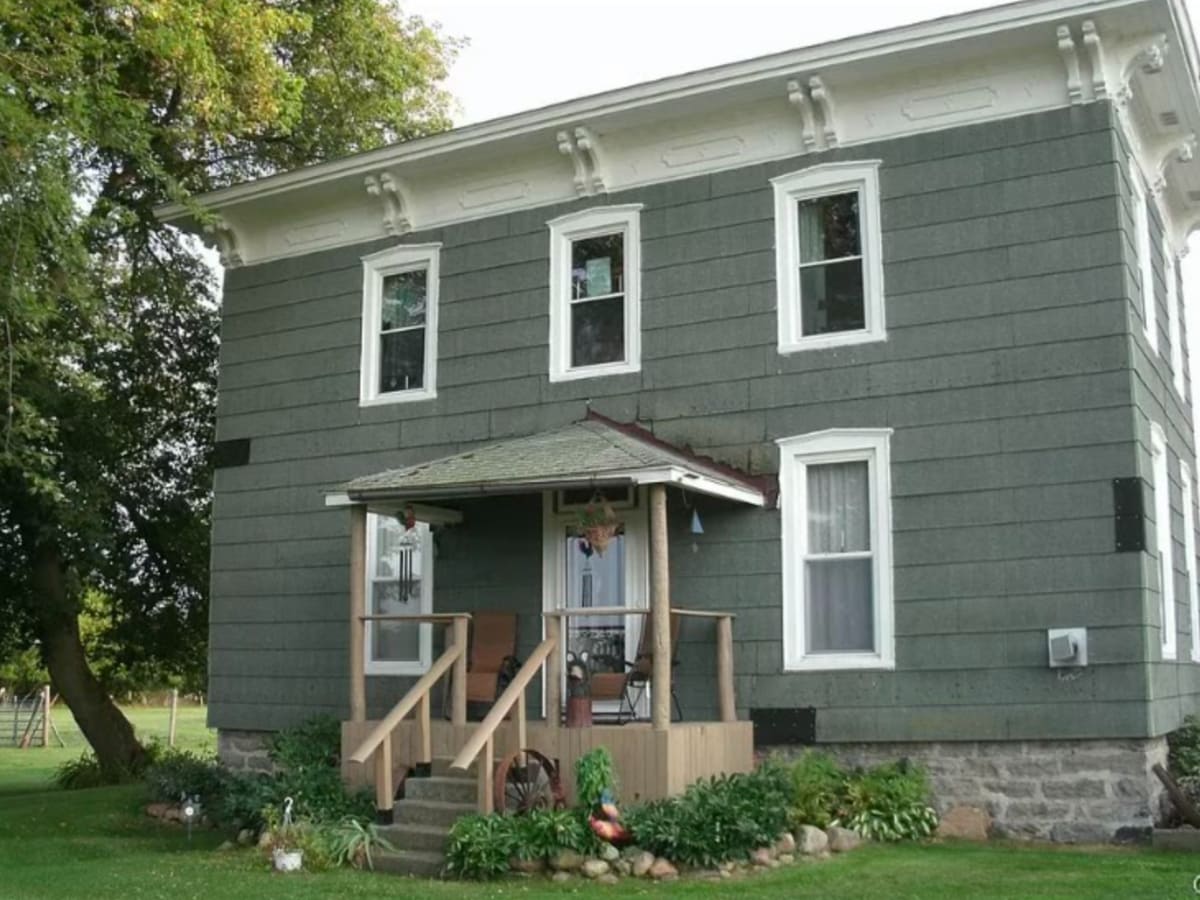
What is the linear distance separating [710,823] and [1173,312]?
789 centimetres

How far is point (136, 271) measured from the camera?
19.2 metres

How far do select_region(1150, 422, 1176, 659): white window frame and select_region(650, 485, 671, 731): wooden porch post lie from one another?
4.01 meters

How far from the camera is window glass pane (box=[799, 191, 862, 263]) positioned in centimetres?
1191

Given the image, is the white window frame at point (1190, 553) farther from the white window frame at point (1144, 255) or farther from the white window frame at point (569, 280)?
the white window frame at point (569, 280)

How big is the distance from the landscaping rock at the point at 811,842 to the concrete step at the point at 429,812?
246 centimetres

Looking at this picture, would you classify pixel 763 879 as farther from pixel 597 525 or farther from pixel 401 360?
pixel 401 360

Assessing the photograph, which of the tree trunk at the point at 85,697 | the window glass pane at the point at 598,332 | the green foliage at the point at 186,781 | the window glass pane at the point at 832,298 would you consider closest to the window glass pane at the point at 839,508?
the window glass pane at the point at 832,298

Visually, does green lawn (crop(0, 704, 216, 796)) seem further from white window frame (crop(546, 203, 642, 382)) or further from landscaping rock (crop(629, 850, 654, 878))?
white window frame (crop(546, 203, 642, 382))

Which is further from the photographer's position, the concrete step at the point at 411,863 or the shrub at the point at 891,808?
the shrub at the point at 891,808

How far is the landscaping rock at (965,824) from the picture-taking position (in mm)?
10633

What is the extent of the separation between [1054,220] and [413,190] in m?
6.41

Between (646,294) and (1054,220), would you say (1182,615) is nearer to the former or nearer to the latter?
(1054,220)

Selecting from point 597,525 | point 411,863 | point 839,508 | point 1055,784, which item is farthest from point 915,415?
point 411,863

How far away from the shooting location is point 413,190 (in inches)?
557
